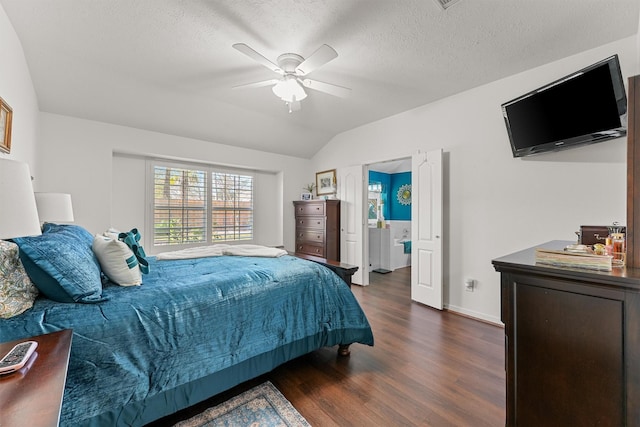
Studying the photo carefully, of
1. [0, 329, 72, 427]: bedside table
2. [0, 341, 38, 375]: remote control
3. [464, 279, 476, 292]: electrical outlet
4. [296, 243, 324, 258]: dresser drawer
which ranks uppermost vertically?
[0, 341, 38, 375]: remote control

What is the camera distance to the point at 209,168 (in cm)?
452

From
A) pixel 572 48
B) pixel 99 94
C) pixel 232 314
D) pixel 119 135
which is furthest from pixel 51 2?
pixel 572 48

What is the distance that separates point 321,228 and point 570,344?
12.3ft

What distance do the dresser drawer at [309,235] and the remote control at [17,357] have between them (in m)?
3.85

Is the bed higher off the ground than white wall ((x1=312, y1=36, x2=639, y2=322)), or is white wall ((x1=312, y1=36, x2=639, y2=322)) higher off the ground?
white wall ((x1=312, y1=36, x2=639, y2=322))

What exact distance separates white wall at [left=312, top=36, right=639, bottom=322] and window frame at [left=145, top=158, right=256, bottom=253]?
115 inches

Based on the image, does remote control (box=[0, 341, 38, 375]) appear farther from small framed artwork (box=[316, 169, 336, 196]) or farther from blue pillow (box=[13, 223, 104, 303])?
small framed artwork (box=[316, 169, 336, 196])

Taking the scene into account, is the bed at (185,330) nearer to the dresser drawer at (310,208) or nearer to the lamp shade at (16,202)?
the lamp shade at (16,202)

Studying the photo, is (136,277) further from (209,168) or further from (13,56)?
(209,168)

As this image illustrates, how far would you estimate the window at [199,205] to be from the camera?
4.07 meters

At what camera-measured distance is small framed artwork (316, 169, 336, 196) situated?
16.2ft

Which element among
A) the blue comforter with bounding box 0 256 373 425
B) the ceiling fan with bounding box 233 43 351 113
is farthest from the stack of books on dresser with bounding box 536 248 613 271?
the ceiling fan with bounding box 233 43 351 113

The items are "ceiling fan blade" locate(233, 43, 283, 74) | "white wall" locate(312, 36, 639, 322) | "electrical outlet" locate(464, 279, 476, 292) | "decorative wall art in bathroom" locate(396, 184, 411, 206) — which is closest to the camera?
"ceiling fan blade" locate(233, 43, 283, 74)

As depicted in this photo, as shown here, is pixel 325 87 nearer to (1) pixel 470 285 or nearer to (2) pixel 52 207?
(2) pixel 52 207
